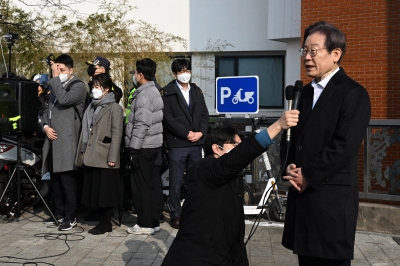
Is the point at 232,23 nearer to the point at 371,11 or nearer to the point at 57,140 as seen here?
the point at 371,11

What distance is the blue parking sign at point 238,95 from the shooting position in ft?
32.4

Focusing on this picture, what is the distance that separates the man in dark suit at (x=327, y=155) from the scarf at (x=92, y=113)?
4.56 metres

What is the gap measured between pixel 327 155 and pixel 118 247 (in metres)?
4.15

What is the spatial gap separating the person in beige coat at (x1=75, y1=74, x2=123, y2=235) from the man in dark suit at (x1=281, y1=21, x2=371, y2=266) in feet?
14.4

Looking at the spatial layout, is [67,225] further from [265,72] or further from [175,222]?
[265,72]

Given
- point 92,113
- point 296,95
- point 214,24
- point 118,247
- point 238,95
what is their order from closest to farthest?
1. point 296,95
2. point 118,247
3. point 92,113
4. point 238,95
5. point 214,24

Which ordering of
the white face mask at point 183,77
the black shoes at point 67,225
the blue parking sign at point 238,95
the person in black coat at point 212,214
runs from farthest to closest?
the blue parking sign at point 238,95 < the white face mask at point 183,77 < the black shoes at point 67,225 < the person in black coat at point 212,214

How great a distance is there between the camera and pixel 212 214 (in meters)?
4.54

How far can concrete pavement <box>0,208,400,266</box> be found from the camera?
723 centimetres

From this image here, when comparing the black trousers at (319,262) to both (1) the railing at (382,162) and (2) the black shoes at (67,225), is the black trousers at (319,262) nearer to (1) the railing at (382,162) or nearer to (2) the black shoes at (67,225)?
(1) the railing at (382,162)

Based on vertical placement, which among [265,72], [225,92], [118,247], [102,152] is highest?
[265,72]

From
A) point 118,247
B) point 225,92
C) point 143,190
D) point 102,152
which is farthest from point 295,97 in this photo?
point 225,92

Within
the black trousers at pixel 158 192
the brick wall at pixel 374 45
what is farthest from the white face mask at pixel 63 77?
the brick wall at pixel 374 45

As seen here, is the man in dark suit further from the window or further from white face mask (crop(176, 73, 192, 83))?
the window
